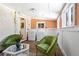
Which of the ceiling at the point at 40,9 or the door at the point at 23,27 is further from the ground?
the ceiling at the point at 40,9

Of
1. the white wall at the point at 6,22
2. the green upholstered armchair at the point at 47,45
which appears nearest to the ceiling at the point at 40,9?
the white wall at the point at 6,22

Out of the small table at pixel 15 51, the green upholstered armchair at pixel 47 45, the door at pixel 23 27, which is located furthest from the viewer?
the door at pixel 23 27

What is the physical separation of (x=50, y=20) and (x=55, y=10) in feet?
0.62

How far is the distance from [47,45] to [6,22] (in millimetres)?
789

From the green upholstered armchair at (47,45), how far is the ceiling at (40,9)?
38cm

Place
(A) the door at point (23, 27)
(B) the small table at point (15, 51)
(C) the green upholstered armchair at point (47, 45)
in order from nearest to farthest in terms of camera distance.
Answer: (B) the small table at point (15, 51) → (C) the green upholstered armchair at point (47, 45) → (A) the door at point (23, 27)

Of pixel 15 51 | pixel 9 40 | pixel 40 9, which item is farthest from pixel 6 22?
pixel 40 9

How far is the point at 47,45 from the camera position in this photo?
6.22 feet

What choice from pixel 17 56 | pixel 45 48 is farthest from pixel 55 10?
pixel 17 56

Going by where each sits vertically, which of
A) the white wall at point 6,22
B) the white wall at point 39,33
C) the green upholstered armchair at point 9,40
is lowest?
the green upholstered armchair at point 9,40

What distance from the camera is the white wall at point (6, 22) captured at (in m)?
1.74

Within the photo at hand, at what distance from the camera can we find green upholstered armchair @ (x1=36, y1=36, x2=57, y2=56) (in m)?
1.80

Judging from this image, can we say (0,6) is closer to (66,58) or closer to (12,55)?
(12,55)

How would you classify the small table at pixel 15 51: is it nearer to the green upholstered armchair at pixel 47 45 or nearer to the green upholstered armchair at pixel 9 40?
the green upholstered armchair at pixel 9 40
